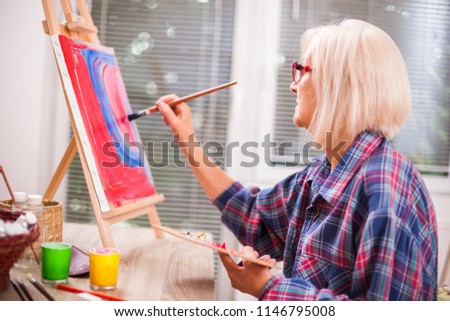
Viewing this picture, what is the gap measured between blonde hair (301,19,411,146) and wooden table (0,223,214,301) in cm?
54

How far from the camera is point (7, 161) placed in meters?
2.28

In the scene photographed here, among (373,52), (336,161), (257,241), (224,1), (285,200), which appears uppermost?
(224,1)

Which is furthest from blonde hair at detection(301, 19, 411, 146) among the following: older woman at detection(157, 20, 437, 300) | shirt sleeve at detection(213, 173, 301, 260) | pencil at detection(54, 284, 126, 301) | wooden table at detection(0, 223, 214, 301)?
pencil at detection(54, 284, 126, 301)

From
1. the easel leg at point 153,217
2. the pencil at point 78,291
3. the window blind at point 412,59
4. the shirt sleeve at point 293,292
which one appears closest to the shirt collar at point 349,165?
the shirt sleeve at point 293,292

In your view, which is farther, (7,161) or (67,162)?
(7,161)

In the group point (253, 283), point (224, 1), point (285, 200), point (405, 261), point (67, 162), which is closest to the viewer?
point (405, 261)

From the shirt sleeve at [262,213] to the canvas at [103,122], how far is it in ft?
1.05

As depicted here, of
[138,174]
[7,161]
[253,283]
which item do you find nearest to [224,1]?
[138,174]

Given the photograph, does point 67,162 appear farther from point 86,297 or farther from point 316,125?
point 316,125

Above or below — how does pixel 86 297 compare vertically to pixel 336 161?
below

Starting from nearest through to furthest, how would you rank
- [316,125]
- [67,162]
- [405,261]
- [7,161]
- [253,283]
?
[405,261]
[253,283]
[316,125]
[67,162]
[7,161]

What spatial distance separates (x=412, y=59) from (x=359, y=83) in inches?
54.6

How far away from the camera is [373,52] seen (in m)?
1.34

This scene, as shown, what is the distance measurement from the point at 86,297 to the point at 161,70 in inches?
59.3
